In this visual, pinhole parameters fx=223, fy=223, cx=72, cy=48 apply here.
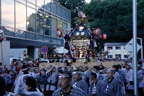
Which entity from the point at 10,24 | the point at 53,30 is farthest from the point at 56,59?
the point at 53,30

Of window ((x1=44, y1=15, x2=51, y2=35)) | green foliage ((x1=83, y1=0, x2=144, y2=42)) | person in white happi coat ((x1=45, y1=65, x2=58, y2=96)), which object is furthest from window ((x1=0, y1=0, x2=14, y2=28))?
green foliage ((x1=83, y1=0, x2=144, y2=42))

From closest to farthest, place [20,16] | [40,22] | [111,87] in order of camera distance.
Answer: [111,87], [20,16], [40,22]

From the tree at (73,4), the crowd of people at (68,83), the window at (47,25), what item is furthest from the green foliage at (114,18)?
the crowd of people at (68,83)

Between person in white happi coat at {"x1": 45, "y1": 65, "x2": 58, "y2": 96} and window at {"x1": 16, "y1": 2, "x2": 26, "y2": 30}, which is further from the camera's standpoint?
window at {"x1": 16, "y1": 2, "x2": 26, "y2": 30}

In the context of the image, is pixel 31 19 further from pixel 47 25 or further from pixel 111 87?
pixel 111 87

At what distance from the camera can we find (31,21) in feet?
92.5

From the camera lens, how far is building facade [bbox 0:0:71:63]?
22398 millimetres

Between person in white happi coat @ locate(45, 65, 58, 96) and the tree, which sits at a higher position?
the tree

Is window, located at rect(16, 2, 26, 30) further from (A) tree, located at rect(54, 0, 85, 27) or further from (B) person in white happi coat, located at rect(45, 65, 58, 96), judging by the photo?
(A) tree, located at rect(54, 0, 85, 27)

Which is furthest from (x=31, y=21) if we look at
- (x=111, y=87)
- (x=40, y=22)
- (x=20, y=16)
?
(x=111, y=87)

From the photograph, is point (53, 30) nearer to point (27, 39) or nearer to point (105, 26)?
point (27, 39)

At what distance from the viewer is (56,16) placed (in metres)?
37.0

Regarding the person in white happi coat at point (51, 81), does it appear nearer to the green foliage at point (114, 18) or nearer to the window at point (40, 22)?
the window at point (40, 22)

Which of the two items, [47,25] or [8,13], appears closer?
[8,13]
